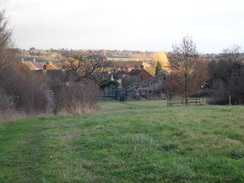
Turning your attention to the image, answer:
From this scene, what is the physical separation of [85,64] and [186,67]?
20452mm

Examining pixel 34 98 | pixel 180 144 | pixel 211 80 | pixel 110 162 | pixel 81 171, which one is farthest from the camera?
pixel 211 80

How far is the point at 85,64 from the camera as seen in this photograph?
180 ft

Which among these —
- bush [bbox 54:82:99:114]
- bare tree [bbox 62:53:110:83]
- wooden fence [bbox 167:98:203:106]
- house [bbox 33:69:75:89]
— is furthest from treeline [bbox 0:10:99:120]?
bare tree [bbox 62:53:110:83]

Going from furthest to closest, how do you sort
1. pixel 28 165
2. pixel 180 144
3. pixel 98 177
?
pixel 180 144, pixel 28 165, pixel 98 177

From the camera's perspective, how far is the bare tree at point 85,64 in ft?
180

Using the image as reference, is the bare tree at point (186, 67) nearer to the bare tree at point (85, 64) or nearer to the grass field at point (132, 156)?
the bare tree at point (85, 64)

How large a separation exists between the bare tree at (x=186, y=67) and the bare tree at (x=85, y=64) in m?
16.6

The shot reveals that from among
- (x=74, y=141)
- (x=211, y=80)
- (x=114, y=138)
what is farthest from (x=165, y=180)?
(x=211, y=80)

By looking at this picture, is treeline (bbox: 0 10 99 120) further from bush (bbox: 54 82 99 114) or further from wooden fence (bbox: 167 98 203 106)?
wooden fence (bbox: 167 98 203 106)

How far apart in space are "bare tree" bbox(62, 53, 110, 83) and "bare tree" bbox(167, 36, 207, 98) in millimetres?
16585

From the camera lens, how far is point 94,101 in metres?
27.8

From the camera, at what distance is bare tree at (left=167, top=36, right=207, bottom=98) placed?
132 feet

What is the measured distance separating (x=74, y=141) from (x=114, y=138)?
4.46 ft

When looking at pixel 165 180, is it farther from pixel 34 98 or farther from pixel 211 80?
pixel 211 80
